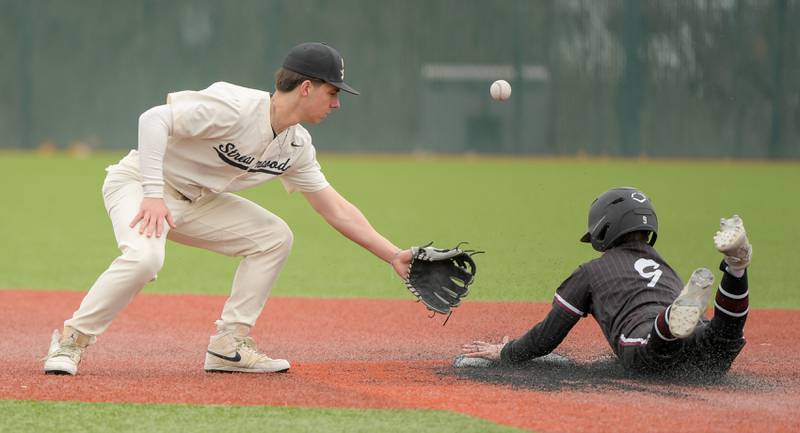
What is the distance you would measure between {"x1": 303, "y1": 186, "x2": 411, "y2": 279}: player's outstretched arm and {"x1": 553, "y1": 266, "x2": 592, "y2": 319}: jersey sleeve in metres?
0.77

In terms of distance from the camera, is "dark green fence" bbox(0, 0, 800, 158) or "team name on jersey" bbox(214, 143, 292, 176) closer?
"team name on jersey" bbox(214, 143, 292, 176)

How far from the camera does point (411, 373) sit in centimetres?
528

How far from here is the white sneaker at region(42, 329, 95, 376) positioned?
16.2 ft

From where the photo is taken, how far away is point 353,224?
18.1 ft

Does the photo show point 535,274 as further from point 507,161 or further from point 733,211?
point 507,161

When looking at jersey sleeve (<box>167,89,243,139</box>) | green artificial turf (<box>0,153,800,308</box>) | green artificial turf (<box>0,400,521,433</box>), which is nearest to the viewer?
green artificial turf (<box>0,400,521,433</box>)

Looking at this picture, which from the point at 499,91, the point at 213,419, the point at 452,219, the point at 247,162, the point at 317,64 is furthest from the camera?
the point at 452,219

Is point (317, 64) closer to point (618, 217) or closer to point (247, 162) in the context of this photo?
point (247, 162)

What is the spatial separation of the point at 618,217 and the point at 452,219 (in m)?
7.84

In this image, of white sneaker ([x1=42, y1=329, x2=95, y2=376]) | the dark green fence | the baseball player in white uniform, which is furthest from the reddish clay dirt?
the dark green fence

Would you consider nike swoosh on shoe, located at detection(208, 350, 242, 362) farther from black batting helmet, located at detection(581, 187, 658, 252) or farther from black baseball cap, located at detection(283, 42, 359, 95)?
black batting helmet, located at detection(581, 187, 658, 252)

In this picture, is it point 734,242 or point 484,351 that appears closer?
point 734,242

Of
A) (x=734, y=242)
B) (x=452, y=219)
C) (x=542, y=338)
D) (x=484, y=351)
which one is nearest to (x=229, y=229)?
(x=484, y=351)

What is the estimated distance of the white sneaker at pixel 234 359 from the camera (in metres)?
5.24
